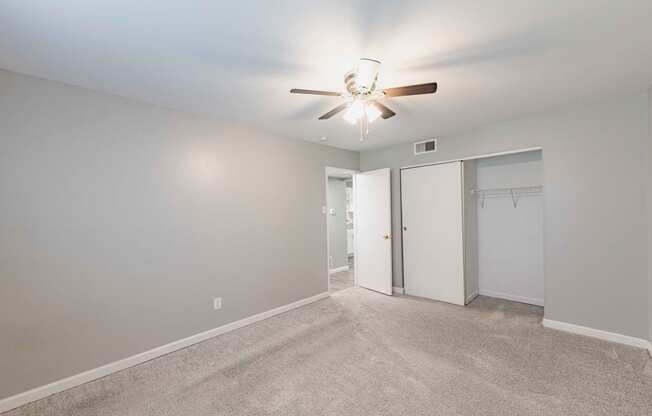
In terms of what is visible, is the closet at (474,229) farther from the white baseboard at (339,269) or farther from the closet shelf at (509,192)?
the white baseboard at (339,269)

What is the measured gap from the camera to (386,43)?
1828 millimetres

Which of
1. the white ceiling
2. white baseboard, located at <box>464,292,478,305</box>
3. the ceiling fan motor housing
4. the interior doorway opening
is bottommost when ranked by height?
white baseboard, located at <box>464,292,478,305</box>

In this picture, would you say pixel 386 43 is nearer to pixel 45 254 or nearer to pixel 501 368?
pixel 501 368

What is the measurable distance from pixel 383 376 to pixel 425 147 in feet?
10.7

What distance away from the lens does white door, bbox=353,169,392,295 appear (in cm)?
463

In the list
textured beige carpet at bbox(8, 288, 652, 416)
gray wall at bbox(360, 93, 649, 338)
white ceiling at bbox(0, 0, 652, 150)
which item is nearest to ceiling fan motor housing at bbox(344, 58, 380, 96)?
white ceiling at bbox(0, 0, 652, 150)

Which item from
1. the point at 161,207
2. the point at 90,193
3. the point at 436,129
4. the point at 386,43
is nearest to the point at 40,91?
the point at 90,193

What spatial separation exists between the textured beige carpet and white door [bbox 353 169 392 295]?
53.3 inches

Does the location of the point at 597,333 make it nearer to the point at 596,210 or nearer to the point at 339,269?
the point at 596,210

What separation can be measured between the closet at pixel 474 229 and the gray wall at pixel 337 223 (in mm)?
2080

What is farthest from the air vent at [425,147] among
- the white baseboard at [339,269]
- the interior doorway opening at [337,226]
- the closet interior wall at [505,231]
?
the white baseboard at [339,269]

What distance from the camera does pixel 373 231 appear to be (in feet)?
16.0

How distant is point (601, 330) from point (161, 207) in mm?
4736

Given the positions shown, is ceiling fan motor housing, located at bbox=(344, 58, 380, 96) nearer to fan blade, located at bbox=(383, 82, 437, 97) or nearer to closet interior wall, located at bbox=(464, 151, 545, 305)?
fan blade, located at bbox=(383, 82, 437, 97)
